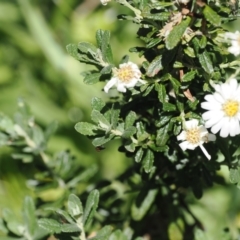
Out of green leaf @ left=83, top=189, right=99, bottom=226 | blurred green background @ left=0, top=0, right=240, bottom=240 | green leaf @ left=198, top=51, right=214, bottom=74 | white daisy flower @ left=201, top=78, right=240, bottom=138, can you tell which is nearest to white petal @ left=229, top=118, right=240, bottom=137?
white daisy flower @ left=201, top=78, right=240, bottom=138

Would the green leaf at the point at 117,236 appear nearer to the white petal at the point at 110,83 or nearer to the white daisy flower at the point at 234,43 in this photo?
the white petal at the point at 110,83

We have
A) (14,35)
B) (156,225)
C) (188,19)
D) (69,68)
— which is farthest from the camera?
(14,35)

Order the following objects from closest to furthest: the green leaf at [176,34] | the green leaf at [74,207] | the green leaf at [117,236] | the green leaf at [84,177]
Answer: the green leaf at [176,34] < the green leaf at [74,207] < the green leaf at [117,236] < the green leaf at [84,177]

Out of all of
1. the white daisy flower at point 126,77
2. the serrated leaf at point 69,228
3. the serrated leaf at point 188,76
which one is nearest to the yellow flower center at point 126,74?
the white daisy flower at point 126,77

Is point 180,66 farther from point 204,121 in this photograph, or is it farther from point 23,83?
point 23,83

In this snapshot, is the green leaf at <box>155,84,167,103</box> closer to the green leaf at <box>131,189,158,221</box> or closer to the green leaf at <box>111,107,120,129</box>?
the green leaf at <box>111,107,120,129</box>

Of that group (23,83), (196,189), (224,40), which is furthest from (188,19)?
(23,83)
